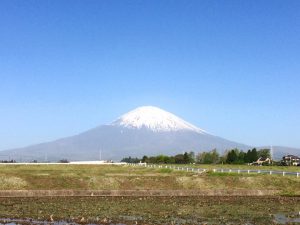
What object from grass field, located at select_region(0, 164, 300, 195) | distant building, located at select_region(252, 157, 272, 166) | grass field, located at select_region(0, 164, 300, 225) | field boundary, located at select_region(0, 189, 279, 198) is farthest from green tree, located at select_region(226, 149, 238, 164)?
field boundary, located at select_region(0, 189, 279, 198)

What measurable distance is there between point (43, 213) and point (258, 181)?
32688 millimetres

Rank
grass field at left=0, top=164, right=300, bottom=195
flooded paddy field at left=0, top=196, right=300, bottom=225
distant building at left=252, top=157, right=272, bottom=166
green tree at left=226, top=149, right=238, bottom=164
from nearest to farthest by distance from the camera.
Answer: flooded paddy field at left=0, top=196, right=300, bottom=225, grass field at left=0, top=164, right=300, bottom=195, distant building at left=252, top=157, right=272, bottom=166, green tree at left=226, top=149, right=238, bottom=164

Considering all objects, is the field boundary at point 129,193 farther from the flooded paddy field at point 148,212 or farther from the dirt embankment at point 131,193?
the flooded paddy field at point 148,212

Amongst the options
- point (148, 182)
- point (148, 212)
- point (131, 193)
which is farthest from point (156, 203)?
point (148, 182)

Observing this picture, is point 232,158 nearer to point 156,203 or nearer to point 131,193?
point 131,193

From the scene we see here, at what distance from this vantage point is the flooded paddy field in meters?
30.9

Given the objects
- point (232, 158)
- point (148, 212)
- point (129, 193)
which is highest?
point (232, 158)

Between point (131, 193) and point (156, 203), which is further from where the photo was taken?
point (131, 193)

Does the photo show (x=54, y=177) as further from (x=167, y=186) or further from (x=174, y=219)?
(x=174, y=219)

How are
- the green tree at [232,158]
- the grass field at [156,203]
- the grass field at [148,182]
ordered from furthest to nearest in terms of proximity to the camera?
the green tree at [232,158]
the grass field at [148,182]
the grass field at [156,203]

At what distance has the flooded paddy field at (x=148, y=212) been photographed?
3092 centimetres

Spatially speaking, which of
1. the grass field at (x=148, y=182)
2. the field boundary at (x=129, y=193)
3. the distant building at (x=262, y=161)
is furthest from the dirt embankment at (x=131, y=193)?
the distant building at (x=262, y=161)

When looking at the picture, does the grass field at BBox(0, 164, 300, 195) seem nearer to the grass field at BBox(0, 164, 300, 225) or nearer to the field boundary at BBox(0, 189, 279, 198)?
the grass field at BBox(0, 164, 300, 225)

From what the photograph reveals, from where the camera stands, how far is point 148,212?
3559 centimetres
